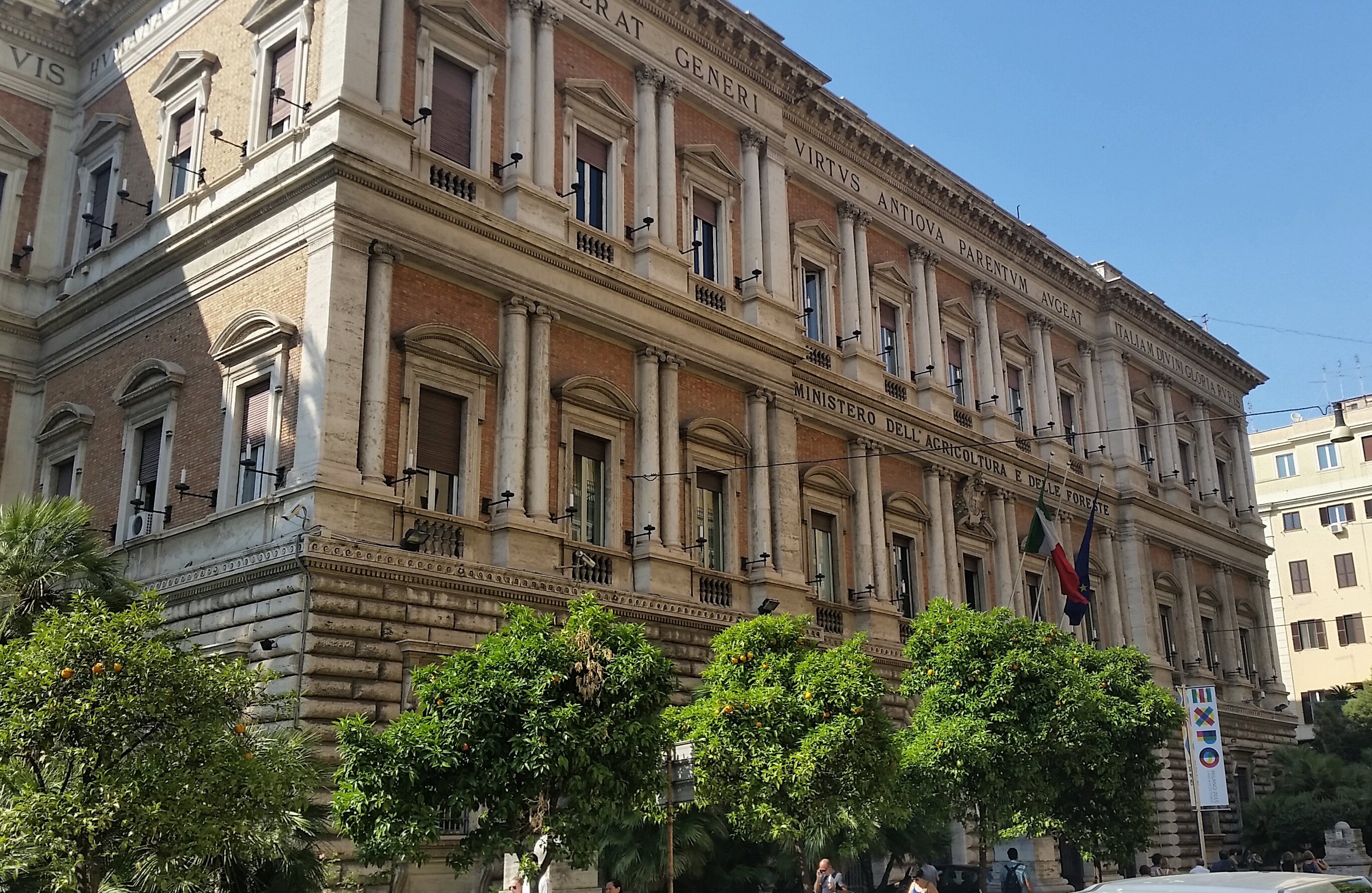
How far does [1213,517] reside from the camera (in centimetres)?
3844

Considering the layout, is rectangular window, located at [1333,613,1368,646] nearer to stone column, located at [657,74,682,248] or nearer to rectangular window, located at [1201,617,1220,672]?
rectangular window, located at [1201,617,1220,672]

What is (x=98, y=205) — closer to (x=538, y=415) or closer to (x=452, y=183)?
(x=452, y=183)

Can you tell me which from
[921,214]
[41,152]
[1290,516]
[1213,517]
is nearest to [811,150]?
[921,214]

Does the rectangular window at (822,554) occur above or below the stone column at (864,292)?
below

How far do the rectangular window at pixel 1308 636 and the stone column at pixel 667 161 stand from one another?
4006 cm

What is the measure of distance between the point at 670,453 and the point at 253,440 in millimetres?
6372

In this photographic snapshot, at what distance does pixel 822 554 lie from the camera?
24.1m

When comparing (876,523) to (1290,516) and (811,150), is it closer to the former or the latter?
(811,150)

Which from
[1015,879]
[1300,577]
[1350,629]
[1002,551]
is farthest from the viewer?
[1300,577]

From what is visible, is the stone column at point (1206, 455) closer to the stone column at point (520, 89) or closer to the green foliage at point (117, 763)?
the stone column at point (520, 89)

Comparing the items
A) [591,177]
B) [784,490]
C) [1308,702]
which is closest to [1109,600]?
[784,490]

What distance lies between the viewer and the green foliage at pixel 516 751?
465 inches

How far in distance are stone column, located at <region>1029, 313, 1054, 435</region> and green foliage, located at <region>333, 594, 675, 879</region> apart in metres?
21.2

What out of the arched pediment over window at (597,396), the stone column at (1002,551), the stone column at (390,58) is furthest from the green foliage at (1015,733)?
the stone column at (390,58)
